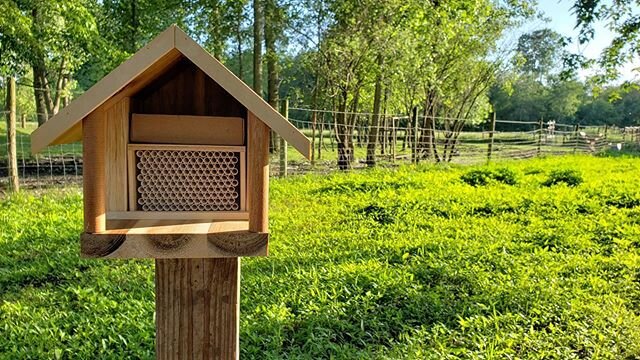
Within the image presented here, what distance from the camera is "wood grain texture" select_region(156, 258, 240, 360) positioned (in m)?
1.48

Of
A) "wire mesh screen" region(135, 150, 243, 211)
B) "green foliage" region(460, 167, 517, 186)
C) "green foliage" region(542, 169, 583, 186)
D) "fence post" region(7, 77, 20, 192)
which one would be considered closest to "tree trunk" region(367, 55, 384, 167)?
"green foliage" region(460, 167, 517, 186)

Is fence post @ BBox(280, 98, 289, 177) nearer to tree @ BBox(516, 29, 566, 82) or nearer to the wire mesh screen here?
the wire mesh screen

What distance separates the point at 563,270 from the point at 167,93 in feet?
11.9

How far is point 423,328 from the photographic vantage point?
118 inches

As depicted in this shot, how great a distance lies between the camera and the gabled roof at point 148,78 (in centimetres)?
122

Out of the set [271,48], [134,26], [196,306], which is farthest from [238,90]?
[134,26]

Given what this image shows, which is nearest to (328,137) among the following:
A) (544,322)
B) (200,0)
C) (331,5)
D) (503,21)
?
(331,5)

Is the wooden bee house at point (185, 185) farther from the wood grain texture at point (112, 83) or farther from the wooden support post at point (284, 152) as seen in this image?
the wooden support post at point (284, 152)

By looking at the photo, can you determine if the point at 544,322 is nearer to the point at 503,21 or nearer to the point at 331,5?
the point at 331,5

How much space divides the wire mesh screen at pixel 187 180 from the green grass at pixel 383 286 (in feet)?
4.75

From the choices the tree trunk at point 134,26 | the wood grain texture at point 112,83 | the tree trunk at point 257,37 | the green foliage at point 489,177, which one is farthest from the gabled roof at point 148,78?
the tree trunk at point 134,26

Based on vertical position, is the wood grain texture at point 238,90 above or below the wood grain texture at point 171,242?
above

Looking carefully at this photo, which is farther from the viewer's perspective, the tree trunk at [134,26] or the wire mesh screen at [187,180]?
the tree trunk at [134,26]

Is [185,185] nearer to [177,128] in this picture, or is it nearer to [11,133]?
[177,128]
